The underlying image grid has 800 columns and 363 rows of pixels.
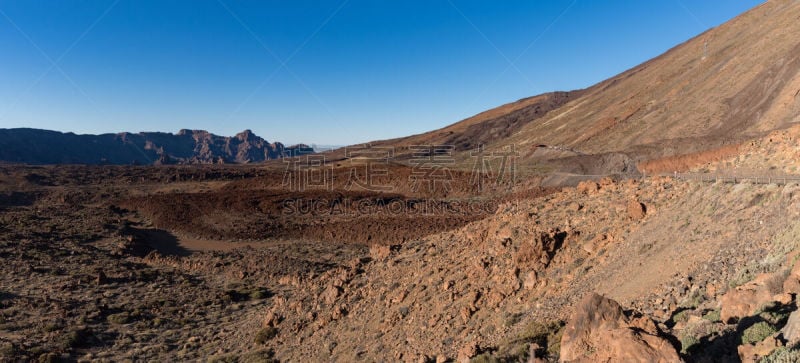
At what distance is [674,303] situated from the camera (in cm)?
719

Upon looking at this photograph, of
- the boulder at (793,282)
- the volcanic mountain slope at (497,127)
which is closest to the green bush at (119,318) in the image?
the boulder at (793,282)

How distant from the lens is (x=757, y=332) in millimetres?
5027

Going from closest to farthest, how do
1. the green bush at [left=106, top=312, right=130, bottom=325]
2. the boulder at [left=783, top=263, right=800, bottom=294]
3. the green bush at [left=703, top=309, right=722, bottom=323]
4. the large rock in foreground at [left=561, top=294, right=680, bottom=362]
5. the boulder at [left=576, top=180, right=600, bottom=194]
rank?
1. the large rock in foreground at [left=561, top=294, right=680, bottom=362]
2. the boulder at [left=783, top=263, right=800, bottom=294]
3. the green bush at [left=703, top=309, right=722, bottom=323]
4. the boulder at [left=576, top=180, right=600, bottom=194]
5. the green bush at [left=106, top=312, right=130, bottom=325]

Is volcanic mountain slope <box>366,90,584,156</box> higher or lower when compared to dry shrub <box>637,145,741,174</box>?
higher

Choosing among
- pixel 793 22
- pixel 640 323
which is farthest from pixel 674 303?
pixel 793 22

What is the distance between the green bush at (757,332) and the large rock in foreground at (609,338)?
1119 millimetres

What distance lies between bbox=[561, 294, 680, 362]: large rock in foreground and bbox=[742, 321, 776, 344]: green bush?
1.12 meters

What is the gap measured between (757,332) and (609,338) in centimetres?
176

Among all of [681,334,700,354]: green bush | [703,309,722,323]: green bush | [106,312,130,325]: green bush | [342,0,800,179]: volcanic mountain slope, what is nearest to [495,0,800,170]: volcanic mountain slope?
[342,0,800,179]: volcanic mountain slope

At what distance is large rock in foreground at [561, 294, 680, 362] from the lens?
15.4 feet

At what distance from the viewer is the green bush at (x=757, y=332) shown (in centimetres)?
495

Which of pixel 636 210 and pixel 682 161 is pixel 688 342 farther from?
pixel 682 161

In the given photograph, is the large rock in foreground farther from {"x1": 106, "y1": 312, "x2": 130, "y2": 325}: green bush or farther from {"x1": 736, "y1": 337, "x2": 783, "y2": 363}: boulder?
{"x1": 106, "y1": 312, "x2": 130, "y2": 325}: green bush

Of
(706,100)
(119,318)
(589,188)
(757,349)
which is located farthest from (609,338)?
(706,100)
